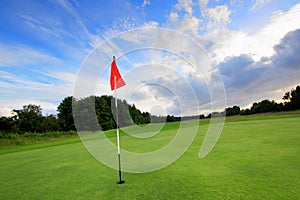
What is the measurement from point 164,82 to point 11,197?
851cm

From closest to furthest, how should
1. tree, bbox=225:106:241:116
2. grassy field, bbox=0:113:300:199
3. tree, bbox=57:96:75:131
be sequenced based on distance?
grassy field, bbox=0:113:300:199
tree, bbox=57:96:75:131
tree, bbox=225:106:241:116

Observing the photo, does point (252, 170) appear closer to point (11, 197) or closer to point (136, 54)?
point (11, 197)

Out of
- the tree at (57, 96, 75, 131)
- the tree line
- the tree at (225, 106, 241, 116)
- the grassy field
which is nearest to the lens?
the grassy field

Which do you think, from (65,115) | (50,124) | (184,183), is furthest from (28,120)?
(184,183)

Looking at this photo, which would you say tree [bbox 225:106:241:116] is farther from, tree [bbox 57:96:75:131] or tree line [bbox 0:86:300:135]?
tree [bbox 57:96:75:131]

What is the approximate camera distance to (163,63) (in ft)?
29.0

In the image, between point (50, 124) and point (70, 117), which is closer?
point (50, 124)

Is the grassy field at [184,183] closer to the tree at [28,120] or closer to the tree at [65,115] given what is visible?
the tree at [65,115]

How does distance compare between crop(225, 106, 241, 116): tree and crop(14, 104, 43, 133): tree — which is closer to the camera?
crop(14, 104, 43, 133): tree

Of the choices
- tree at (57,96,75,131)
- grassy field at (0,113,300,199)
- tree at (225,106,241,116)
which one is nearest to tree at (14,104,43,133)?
tree at (57,96,75,131)

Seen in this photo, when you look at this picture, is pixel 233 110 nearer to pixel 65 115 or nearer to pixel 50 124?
pixel 65 115

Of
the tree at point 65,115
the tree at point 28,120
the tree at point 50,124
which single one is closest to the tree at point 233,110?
the tree at point 65,115

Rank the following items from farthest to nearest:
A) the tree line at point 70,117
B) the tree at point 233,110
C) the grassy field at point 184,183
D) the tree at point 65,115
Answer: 1. the tree at point 233,110
2. the tree at point 65,115
3. the tree line at point 70,117
4. the grassy field at point 184,183

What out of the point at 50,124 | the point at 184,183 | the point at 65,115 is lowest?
the point at 184,183
